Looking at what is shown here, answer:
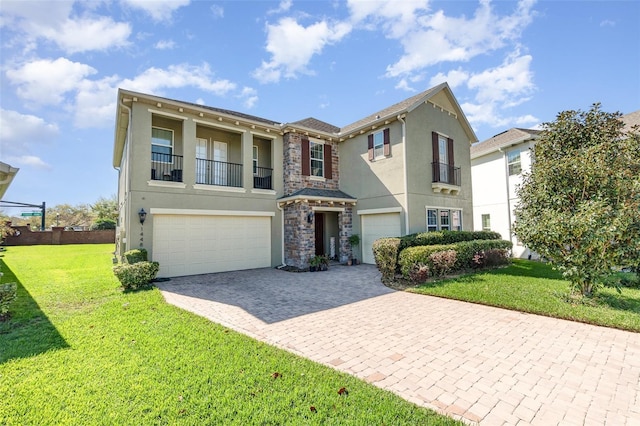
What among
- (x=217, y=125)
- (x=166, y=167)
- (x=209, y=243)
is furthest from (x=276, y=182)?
(x=166, y=167)

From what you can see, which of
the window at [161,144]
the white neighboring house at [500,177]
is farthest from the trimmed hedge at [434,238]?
the window at [161,144]

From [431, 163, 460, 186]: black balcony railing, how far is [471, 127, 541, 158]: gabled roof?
5017 millimetres

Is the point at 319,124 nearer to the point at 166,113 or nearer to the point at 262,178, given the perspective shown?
the point at 262,178

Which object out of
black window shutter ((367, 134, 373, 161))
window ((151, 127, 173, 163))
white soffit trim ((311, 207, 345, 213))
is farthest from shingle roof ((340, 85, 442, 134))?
window ((151, 127, 173, 163))

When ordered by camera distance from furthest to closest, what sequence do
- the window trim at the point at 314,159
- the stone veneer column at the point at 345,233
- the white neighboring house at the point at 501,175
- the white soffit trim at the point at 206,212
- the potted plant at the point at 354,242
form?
the white neighboring house at the point at 501,175
the window trim at the point at 314,159
the stone veneer column at the point at 345,233
the potted plant at the point at 354,242
the white soffit trim at the point at 206,212

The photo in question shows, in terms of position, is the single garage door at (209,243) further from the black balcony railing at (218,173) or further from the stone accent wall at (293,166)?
the stone accent wall at (293,166)

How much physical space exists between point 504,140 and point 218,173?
1751 centimetres

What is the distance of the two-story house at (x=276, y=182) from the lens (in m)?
10.7

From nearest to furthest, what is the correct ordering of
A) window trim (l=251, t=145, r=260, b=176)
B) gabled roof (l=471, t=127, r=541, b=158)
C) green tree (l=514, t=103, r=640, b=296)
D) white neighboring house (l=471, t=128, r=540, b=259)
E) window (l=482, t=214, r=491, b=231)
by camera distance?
1. green tree (l=514, t=103, r=640, b=296)
2. window trim (l=251, t=145, r=260, b=176)
3. gabled roof (l=471, t=127, r=541, b=158)
4. white neighboring house (l=471, t=128, r=540, b=259)
5. window (l=482, t=214, r=491, b=231)

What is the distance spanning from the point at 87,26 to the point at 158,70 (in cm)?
266

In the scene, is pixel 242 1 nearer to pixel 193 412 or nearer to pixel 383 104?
pixel 383 104

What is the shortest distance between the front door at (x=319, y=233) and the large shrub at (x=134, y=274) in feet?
27.2

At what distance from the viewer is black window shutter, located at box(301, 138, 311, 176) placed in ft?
46.4

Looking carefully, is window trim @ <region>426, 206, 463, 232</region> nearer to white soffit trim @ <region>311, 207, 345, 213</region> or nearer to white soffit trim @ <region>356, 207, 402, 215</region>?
white soffit trim @ <region>356, 207, 402, 215</region>
